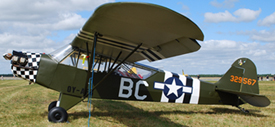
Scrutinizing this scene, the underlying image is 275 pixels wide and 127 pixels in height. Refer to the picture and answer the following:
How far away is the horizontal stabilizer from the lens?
21.2 feet

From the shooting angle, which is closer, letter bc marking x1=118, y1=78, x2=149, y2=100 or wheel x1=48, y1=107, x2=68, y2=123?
wheel x1=48, y1=107, x2=68, y2=123

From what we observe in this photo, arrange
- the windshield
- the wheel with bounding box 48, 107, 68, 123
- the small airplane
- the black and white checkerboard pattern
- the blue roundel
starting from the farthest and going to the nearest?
1. the blue roundel
2. the windshield
3. the black and white checkerboard pattern
4. the wheel with bounding box 48, 107, 68, 123
5. the small airplane

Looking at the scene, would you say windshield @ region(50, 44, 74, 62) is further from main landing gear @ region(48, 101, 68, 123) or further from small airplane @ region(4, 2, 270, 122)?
main landing gear @ region(48, 101, 68, 123)

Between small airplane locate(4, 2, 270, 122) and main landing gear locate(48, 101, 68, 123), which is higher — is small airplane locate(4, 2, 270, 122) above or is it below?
above

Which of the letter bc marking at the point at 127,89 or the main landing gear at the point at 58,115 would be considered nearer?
the main landing gear at the point at 58,115

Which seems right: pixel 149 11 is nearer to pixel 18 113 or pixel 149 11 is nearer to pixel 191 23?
pixel 191 23

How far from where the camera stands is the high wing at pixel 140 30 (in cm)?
293

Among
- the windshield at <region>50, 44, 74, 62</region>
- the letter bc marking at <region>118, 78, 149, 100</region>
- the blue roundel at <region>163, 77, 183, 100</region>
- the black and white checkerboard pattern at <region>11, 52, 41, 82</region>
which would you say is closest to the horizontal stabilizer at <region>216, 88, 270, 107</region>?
the blue roundel at <region>163, 77, 183, 100</region>

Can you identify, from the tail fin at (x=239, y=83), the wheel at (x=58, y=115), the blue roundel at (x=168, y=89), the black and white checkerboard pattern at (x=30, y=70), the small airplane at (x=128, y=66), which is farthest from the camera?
the tail fin at (x=239, y=83)

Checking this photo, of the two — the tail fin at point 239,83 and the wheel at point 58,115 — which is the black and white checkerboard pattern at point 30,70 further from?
the tail fin at point 239,83

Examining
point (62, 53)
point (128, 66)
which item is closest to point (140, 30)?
point (128, 66)

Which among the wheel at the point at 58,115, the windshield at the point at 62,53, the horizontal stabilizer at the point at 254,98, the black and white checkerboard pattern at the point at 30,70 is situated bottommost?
the wheel at the point at 58,115

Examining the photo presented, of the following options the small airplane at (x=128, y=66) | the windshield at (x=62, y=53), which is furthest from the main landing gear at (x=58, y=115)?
the windshield at (x=62, y=53)

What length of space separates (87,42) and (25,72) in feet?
5.60
